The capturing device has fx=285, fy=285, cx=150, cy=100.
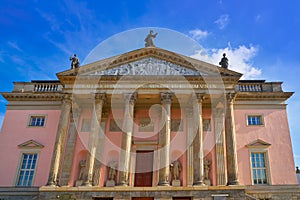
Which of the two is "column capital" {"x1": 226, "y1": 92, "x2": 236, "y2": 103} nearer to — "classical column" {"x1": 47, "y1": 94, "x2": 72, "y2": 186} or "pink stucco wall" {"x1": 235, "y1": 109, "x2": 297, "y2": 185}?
"pink stucco wall" {"x1": 235, "y1": 109, "x2": 297, "y2": 185}

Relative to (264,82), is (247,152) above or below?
below

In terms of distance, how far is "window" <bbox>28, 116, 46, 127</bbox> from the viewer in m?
25.7

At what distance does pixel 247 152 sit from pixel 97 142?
40.2 feet

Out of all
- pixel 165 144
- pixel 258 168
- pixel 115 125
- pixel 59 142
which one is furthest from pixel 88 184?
pixel 258 168

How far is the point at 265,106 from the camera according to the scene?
2525cm

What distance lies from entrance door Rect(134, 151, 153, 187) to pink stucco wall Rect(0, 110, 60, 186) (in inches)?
291

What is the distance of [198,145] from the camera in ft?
70.2

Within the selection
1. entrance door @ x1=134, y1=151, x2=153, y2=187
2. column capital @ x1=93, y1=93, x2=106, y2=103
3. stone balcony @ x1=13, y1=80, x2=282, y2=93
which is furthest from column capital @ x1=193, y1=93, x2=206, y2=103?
column capital @ x1=93, y1=93, x2=106, y2=103

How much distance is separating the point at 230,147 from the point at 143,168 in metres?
7.33

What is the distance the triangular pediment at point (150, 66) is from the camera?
2328 cm

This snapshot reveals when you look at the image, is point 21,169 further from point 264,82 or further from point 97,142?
point 264,82

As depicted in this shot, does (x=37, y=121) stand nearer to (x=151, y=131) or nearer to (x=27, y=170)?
(x=27, y=170)

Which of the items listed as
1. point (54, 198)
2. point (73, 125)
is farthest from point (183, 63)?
point (54, 198)

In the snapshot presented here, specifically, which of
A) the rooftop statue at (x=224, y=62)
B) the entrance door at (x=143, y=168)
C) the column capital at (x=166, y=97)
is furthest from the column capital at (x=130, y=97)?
the rooftop statue at (x=224, y=62)
